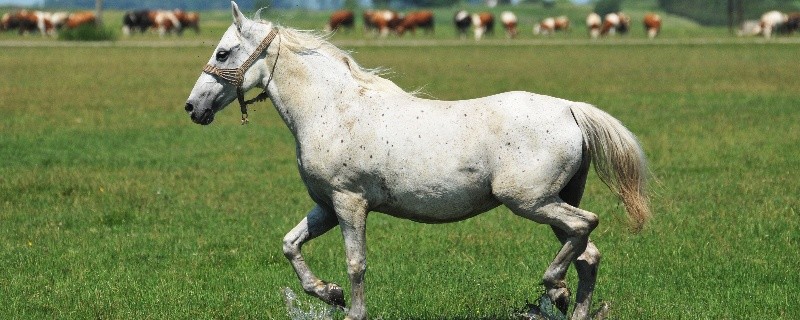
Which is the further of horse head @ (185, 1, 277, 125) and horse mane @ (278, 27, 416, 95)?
horse mane @ (278, 27, 416, 95)

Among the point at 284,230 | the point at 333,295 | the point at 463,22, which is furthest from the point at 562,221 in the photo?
the point at 463,22

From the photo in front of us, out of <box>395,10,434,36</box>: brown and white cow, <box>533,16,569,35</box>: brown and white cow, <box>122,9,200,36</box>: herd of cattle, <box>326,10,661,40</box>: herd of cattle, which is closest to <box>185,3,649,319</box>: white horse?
<box>326,10,661,40</box>: herd of cattle

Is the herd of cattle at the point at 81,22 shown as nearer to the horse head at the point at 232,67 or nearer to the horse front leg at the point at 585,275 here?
the horse head at the point at 232,67

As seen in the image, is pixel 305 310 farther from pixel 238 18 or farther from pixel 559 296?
pixel 238 18

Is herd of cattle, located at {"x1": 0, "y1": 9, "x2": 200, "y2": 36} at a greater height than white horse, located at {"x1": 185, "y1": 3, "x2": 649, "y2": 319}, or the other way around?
white horse, located at {"x1": 185, "y1": 3, "x2": 649, "y2": 319}

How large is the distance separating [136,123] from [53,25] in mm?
70314

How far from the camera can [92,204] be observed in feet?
49.5

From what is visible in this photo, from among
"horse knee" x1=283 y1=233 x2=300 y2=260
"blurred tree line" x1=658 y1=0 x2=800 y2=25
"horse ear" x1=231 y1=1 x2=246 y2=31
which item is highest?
"horse ear" x1=231 y1=1 x2=246 y2=31

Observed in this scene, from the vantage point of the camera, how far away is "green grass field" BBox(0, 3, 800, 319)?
9969 millimetres

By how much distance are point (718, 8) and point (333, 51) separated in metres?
133

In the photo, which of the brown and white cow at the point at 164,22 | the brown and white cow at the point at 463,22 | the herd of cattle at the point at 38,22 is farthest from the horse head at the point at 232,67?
the brown and white cow at the point at 164,22

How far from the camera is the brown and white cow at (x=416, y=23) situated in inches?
3688

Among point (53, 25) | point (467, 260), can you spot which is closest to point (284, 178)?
point (467, 260)

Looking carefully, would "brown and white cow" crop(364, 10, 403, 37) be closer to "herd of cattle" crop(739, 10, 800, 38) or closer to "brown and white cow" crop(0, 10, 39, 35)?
"brown and white cow" crop(0, 10, 39, 35)
